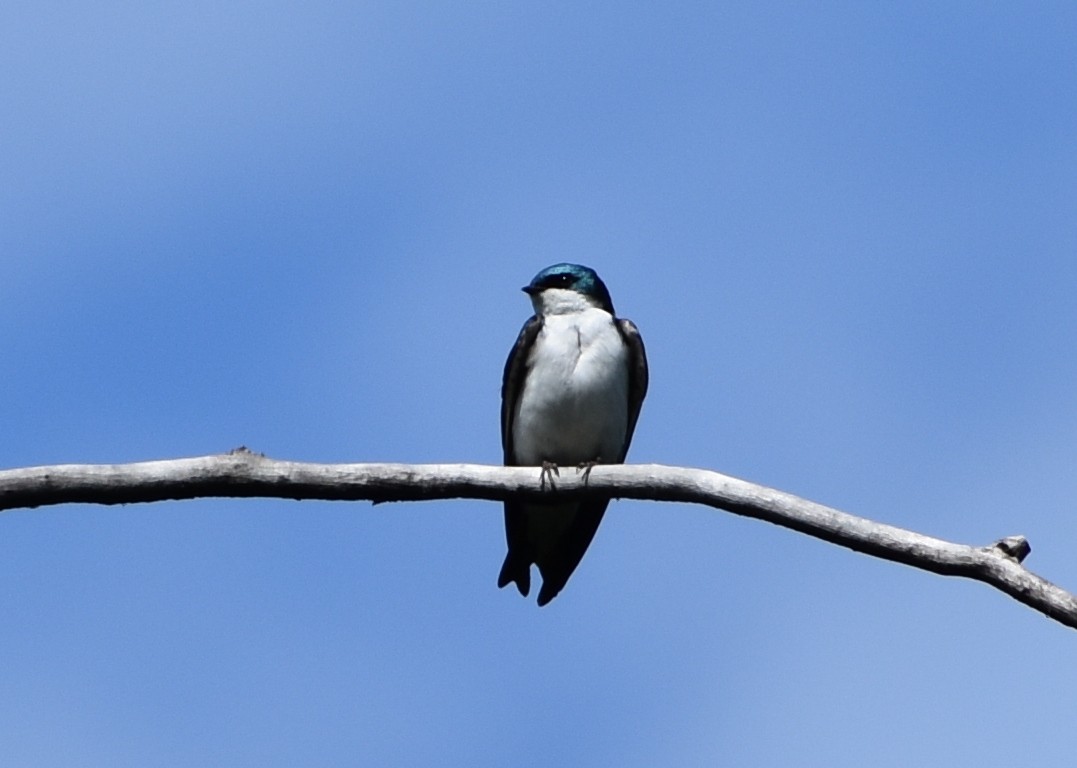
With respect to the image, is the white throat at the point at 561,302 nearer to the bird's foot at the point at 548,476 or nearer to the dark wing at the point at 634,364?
the dark wing at the point at 634,364

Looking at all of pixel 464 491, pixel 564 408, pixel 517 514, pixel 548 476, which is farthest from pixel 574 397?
pixel 464 491

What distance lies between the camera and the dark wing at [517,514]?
9.70 metres

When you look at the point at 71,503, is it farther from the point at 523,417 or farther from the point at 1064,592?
the point at 523,417

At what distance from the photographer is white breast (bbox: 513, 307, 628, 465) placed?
9.41 metres

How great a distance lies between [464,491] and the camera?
20.5ft

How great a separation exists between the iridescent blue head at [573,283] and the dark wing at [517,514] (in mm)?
455

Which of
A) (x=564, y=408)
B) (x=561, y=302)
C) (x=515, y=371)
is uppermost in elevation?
(x=561, y=302)

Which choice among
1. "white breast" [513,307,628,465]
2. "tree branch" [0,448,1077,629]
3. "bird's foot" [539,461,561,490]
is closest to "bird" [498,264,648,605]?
"white breast" [513,307,628,465]

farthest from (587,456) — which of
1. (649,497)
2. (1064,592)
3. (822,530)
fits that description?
(1064,592)

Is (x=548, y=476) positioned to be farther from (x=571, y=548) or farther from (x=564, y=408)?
(x=571, y=548)

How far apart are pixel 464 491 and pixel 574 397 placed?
10.5ft

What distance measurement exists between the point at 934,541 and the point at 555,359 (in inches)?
158

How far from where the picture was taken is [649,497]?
6398 millimetres

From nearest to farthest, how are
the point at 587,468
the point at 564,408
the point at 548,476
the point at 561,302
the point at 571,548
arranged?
the point at 548,476 → the point at 587,468 → the point at 564,408 → the point at 571,548 → the point at 561,302
